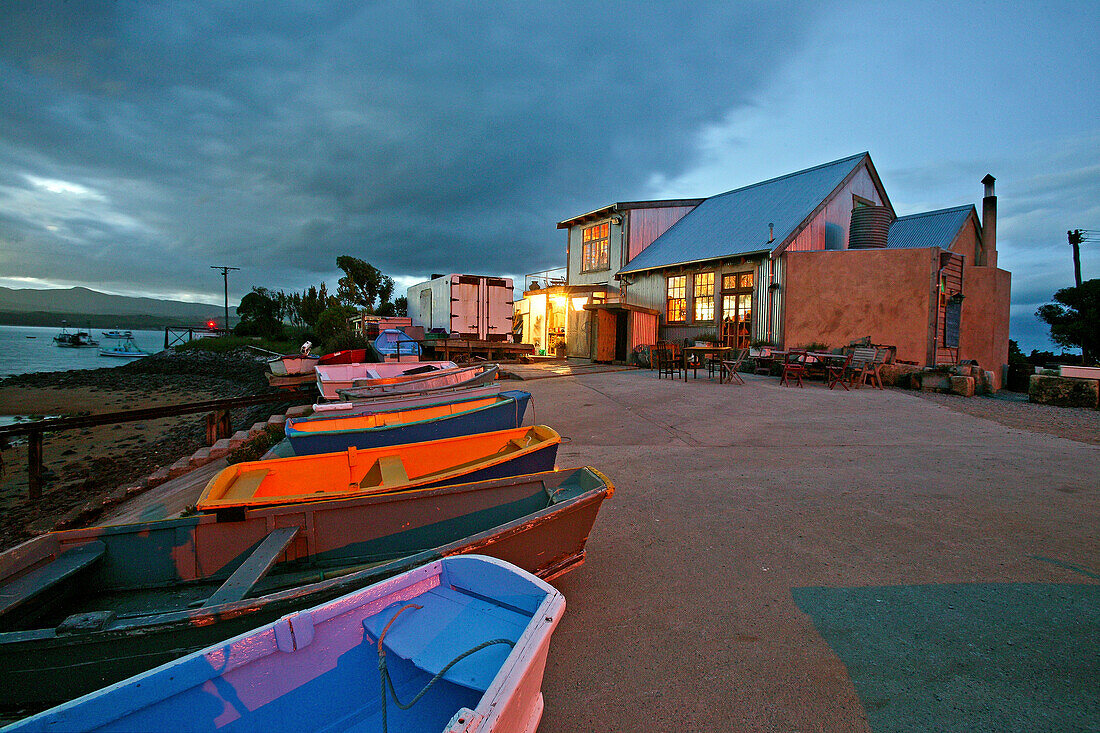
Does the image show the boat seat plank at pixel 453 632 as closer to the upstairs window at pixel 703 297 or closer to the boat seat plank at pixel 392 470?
the boat seat plank at pixel 392 470

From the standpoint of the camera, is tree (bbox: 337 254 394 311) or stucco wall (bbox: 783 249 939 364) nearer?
stucco wall (bbox: 783 249 939 364)

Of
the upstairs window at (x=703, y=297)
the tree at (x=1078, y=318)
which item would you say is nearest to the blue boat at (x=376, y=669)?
the upstairs window at (x=703, y=297)

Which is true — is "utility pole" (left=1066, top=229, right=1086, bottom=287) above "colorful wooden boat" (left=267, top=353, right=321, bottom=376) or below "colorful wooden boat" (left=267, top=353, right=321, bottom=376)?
above

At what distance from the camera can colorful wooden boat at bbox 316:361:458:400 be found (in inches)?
377

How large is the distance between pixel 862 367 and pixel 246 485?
14.3 m

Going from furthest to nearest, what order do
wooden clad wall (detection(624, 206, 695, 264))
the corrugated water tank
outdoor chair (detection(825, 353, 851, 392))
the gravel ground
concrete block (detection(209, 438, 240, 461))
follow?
wooden clad wall (detection(624, 206, 695, 264)) → the corrugated water tank → outdoor chair (detection(825, 353, 851, 392)) → concrete block (detection(209, 438, 240, 461)) → the gravel ground

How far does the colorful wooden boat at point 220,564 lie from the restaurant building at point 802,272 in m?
14.8

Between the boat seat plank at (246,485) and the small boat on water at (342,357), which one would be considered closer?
the boat seat plank at (246,485)

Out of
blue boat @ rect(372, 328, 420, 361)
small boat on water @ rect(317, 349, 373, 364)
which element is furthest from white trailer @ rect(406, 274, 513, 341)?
small boat on water @ rect(317, 349, 373, 364)

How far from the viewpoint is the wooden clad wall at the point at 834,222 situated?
54.9 feet

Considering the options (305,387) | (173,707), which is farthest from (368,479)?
(305,387)

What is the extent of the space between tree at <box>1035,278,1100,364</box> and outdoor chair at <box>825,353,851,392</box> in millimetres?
17444

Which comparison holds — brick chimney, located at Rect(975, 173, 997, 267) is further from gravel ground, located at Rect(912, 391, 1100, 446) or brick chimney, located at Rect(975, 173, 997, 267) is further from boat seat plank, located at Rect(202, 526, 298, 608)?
boat seat plank, located at Rect(202, 526, 298, 608)

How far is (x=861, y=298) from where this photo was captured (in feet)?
48.0
